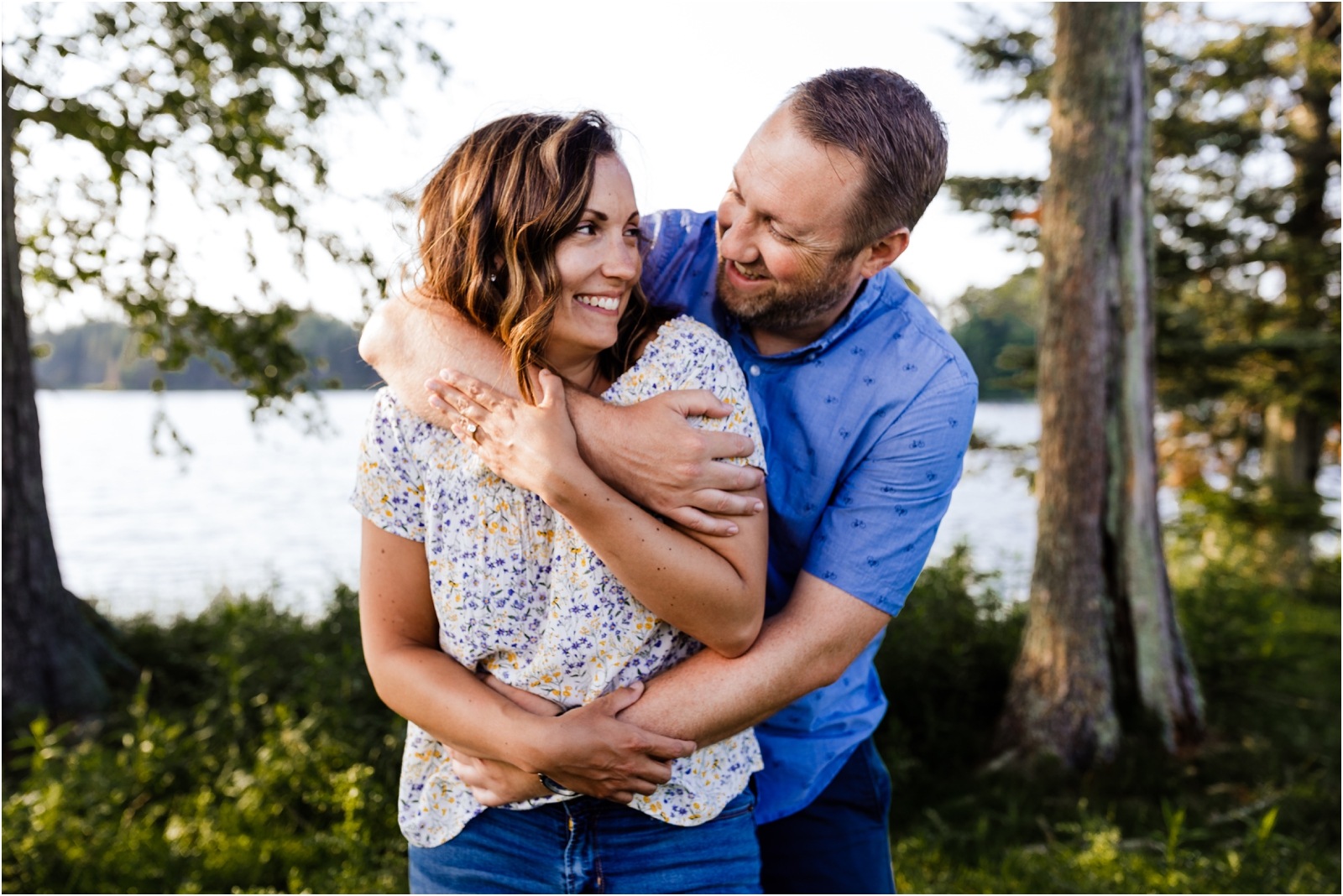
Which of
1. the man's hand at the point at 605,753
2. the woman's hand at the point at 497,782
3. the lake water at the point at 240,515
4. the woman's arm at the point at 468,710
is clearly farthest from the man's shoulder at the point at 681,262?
the lake water at the point at 240,515

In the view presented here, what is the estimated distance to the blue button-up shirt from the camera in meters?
1.88

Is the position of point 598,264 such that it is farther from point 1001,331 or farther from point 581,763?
point 1001,331

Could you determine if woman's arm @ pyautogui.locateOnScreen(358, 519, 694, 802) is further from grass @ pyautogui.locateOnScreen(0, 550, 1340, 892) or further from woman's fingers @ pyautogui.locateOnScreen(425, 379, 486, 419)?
grass @ pyautogui.locateOnScreen(0, 550, 1340, 892)

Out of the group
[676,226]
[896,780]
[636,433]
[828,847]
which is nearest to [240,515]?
[896,780]

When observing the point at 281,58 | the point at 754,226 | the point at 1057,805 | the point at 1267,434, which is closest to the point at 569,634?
the point at 754,226

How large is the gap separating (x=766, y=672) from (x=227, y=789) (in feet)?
10.4

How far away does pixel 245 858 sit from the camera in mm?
3490

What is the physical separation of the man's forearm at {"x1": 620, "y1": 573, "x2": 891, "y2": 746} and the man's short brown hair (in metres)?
0.77

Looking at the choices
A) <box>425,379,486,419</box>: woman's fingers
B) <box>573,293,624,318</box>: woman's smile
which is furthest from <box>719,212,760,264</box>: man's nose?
<box>425,379,486,419</box>: woman's fingers

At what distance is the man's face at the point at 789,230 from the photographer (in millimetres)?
1962

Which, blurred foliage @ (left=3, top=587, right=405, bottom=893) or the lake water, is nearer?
blurred foliage @ (left=3, top=587, right=405, bottom=893)

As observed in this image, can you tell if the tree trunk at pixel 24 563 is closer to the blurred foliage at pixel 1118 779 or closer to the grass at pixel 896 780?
the grass at pixel 896 780

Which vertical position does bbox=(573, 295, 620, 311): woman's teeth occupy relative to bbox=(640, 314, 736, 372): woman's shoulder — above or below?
above

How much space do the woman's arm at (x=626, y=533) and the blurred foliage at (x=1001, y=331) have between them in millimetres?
5683
